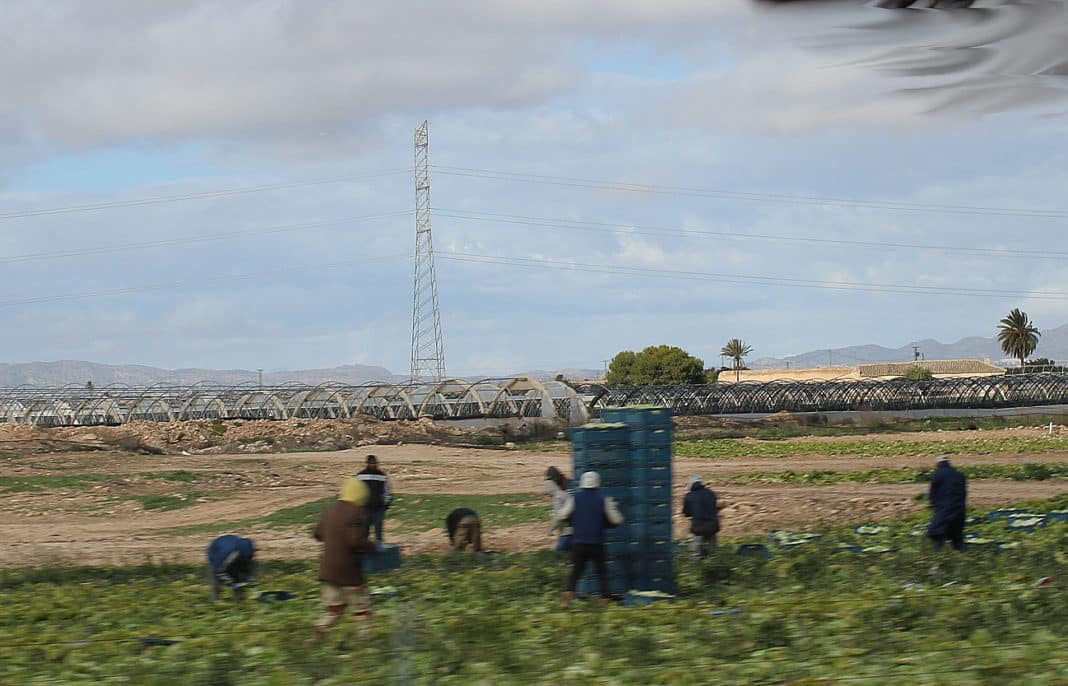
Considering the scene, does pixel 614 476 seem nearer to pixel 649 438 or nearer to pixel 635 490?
pixel 635 490

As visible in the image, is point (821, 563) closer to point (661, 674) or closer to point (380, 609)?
point (380, 609)

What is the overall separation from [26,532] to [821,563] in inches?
897

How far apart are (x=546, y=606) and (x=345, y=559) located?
274 cm

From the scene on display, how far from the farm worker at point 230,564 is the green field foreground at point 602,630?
1.31ft

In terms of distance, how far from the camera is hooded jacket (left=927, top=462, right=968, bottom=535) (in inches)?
664

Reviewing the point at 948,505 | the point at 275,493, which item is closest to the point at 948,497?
the point at 948,505

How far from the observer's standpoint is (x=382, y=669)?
9234 mm

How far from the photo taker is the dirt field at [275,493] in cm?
2569

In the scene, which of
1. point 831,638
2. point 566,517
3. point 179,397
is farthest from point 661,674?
point 179,397

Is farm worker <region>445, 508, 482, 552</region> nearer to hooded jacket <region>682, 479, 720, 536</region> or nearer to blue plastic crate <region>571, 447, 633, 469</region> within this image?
hooded jacket <region>682, 479, 720, 536</region>

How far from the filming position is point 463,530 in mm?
20281

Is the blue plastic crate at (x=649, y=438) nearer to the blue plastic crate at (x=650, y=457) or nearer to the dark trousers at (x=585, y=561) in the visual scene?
the blue plastic crate at (x=650, y=457)

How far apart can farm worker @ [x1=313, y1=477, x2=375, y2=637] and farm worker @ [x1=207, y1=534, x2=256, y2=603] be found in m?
3.41

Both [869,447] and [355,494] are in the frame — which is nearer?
[355,494]
